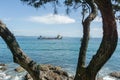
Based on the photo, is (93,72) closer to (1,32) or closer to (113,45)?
(113,45)

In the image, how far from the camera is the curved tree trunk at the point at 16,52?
20.0 ft

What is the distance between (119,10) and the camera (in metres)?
9.44

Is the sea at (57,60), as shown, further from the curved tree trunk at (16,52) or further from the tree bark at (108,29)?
the tree bark at (108,29)

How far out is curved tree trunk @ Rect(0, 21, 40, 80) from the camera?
6.09 meters

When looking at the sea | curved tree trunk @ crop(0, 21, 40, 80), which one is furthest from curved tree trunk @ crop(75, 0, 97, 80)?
the sea

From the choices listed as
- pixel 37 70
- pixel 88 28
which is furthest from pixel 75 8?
pixel 37 70

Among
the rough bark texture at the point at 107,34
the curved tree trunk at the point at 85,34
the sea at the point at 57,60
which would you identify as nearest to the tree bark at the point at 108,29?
the rough bark texture at the point at 107,34

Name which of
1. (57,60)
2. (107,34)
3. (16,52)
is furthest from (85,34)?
(57,60)

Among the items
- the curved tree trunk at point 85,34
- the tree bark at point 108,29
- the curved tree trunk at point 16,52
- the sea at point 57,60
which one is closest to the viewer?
the tree bark at point 108,29

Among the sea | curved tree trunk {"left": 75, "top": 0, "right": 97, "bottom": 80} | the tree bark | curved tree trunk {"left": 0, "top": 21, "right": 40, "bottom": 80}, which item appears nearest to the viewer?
the tree bark

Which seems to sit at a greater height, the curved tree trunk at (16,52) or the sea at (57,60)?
the curved tree trunk at (16,52)

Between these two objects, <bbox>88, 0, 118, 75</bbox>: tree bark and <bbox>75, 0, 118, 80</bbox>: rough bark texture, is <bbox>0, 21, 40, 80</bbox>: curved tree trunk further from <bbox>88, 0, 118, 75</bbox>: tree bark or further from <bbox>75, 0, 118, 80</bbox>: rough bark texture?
<bbox>88, 0, 118, 75</bbox>: tree bark

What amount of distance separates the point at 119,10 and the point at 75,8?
4.55ft

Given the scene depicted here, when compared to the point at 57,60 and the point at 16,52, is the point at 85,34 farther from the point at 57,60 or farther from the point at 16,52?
the point at 57,60
